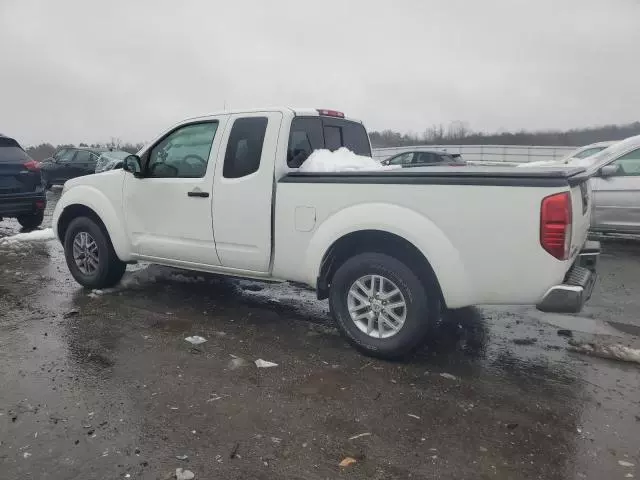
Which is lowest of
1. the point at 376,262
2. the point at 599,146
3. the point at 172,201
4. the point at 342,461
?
the point at 342,461

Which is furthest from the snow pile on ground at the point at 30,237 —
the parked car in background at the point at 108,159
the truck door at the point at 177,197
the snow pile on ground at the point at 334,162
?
the parked car in background at the point at 108,159

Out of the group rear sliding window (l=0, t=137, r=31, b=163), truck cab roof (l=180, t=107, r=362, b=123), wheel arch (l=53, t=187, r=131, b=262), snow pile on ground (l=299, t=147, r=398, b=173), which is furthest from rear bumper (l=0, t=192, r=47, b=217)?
snow pile on ground (l=299, t=147, r=398, b=173)

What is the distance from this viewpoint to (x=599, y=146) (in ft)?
38.2

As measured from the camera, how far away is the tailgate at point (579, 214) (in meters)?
3.45

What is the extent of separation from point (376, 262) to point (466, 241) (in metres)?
0.71

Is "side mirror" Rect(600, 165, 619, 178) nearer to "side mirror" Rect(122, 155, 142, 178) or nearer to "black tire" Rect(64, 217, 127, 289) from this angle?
"side mirror" Rect(122, 155, 142, 178)

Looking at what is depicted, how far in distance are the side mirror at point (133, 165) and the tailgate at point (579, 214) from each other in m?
4.02

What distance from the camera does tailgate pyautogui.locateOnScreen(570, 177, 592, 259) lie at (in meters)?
3.45

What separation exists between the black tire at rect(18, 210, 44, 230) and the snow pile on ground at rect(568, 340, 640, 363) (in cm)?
954

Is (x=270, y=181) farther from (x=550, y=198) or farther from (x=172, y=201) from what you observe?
(x=550, y=198)

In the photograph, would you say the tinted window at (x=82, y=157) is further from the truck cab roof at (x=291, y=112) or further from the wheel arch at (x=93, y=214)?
the truck cab roof at (x=291, y=112)

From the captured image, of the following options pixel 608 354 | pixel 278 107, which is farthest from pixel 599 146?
pixel 278 107

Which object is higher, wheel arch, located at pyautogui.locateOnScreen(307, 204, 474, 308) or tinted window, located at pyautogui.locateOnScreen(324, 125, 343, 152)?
tinted window, located at pyautogui.locateOnScreen(324, 125, 343, 152)

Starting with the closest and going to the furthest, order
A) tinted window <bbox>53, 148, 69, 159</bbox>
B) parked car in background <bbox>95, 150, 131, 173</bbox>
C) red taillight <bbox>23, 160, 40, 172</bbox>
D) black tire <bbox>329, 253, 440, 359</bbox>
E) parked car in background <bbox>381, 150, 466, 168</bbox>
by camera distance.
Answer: black tire <bbox>329, 253, 440, 359</bbox> → red taillight <bbox>23, 160, 40, 172</bbox> → parked car in background <bbox>95, 150, 131, 173</bbox> → parked car in background <bbox>381, 150, 466, 168</bbox> → tinted window <bbox>53, 148, 69, 159</bbox>
